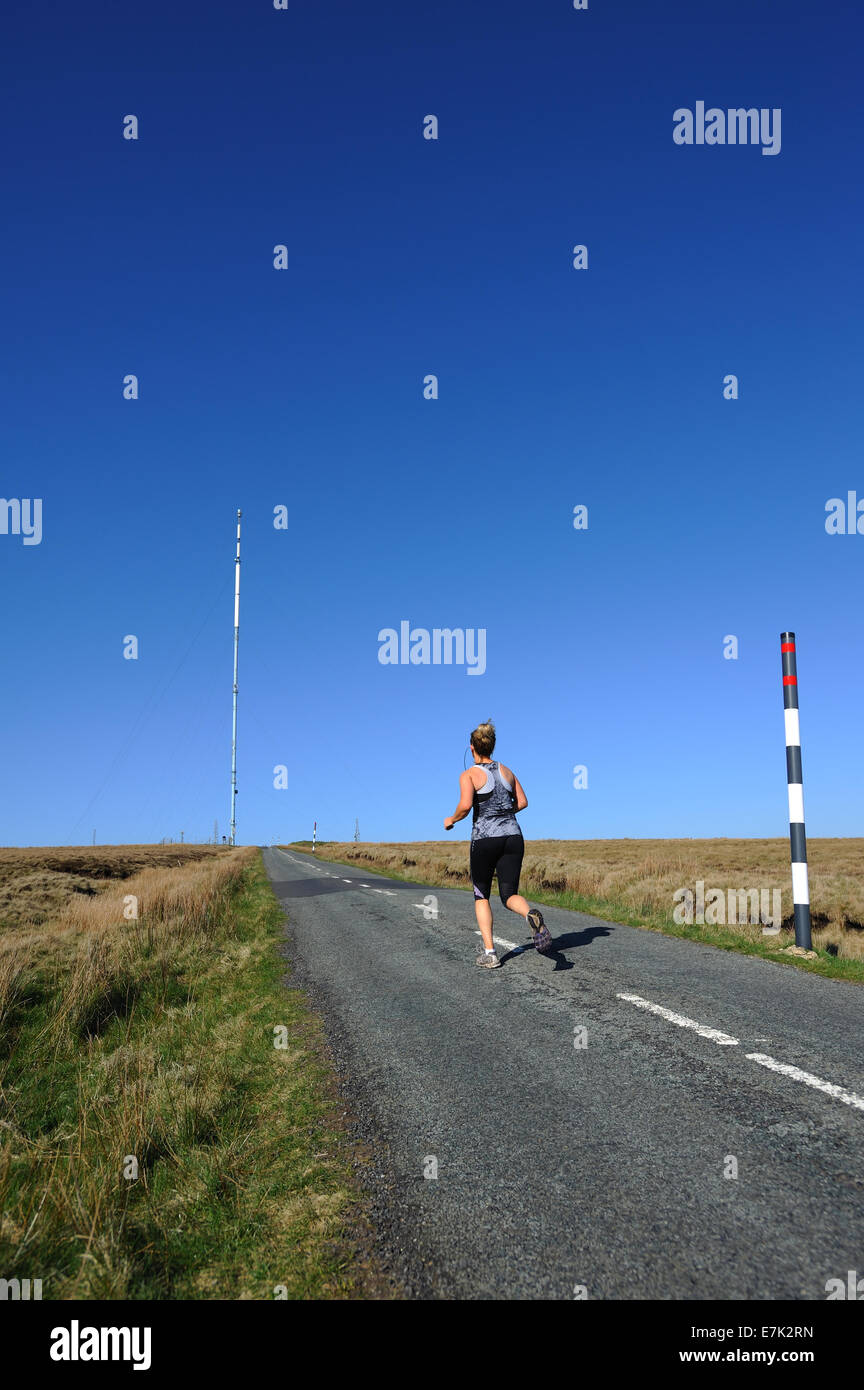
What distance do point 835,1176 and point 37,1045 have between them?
7.19 m

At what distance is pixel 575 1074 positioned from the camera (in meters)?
4.48

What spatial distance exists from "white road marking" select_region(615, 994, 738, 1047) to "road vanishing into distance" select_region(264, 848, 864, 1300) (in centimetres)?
2

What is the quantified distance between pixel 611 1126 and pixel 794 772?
6.12 meters

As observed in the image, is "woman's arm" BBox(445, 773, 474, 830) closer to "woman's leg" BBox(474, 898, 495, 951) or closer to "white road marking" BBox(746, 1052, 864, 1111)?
"woman's leg" BBox(474, 898, 495, 951)

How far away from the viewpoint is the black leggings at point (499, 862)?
24.7 ft

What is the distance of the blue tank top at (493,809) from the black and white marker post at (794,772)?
326 cm
